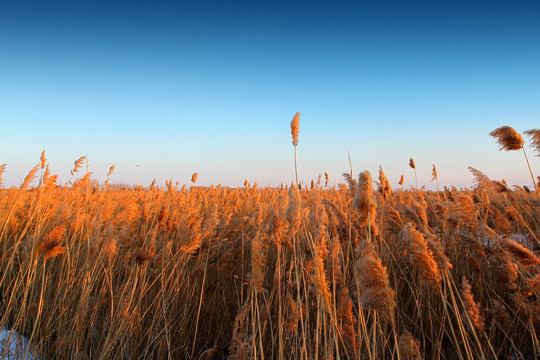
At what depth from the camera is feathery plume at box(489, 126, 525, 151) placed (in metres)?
1.91

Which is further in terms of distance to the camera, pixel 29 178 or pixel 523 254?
pixel 29 178

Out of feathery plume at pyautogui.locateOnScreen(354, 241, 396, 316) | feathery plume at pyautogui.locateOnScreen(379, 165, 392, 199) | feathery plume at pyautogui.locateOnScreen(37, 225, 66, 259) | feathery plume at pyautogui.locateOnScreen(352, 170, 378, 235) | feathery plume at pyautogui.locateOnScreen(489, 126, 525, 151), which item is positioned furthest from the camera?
feathery plume at pyautogui.locateOnScreen(379, 165, 392, 199)

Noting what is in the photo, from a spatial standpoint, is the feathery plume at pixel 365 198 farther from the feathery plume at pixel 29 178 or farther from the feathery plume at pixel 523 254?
the feathery plume at pixel 29 178

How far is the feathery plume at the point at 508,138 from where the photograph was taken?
6.27 ft

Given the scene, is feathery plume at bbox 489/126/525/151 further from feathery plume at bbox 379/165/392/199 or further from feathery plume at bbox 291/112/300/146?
feathery plume at bbox 291/112/300/146

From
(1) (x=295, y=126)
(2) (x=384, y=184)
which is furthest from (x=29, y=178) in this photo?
(2) (x=384, y=184)

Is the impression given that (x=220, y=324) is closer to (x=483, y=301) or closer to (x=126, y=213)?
(x=126, y=213)

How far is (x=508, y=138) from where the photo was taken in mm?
1953

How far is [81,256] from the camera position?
2732 mm

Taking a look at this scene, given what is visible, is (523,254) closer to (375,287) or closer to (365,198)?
(365,198)

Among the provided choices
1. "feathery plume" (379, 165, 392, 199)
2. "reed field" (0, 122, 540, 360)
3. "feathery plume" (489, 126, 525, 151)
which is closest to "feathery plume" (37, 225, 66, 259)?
"reed field" (0, 122, 540, 360)

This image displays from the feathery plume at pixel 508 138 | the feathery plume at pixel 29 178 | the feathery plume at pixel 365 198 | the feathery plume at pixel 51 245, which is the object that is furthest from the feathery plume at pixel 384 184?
the feathery plume at pixel 29 178

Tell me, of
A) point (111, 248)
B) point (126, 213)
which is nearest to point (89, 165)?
point (126, 213)

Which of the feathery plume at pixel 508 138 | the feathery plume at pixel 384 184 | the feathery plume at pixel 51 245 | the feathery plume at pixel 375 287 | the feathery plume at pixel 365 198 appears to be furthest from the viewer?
the feathery plume at pixel 384 184
